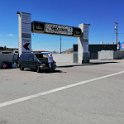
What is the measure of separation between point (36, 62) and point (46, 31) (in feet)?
34.9

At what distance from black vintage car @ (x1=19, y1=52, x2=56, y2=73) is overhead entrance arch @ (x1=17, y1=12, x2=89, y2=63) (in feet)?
16.3

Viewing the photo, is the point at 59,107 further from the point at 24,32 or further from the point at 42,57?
the point at 24,32

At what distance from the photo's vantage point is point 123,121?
680cm

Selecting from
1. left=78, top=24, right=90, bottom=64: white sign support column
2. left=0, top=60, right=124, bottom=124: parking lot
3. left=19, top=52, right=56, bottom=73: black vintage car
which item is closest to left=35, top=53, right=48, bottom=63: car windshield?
left=19, top=52, right=56, bottom=73: black vintage car

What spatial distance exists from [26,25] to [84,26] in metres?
10.5

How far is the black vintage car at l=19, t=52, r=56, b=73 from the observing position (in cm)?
2225

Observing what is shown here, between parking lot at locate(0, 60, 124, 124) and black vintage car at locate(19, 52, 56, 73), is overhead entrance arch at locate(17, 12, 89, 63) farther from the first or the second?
parking lot at locate(0, 60, 124, 124)

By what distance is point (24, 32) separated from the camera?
2970cm

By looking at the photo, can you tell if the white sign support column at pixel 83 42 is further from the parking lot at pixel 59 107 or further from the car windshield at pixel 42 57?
the parking lot at pixel 59 107

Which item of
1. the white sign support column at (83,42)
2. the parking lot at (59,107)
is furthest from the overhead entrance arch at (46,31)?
the parking lot at (59,107)

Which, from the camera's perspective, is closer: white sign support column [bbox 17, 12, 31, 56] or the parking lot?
the parking lot

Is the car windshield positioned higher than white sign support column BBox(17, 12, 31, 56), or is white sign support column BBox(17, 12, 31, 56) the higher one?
white sign support column BBox(17, 12, 31, 56)

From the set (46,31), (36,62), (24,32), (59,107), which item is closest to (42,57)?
(36,62)

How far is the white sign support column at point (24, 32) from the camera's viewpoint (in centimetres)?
2942
